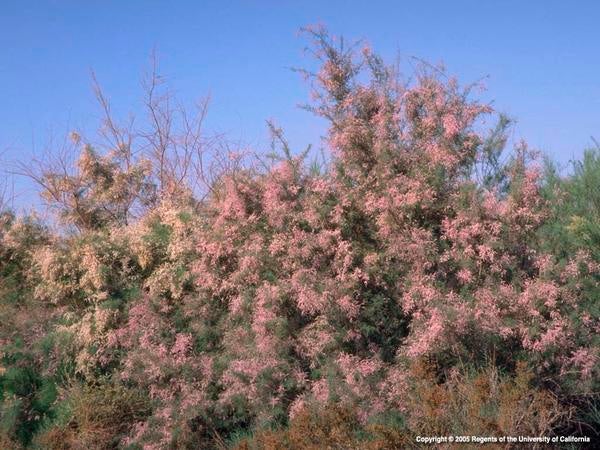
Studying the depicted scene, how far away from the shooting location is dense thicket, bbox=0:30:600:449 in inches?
316

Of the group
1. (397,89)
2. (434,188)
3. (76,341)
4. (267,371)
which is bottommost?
(267,371)

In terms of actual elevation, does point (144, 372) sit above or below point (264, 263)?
below

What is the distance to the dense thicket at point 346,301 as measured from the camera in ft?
26.3

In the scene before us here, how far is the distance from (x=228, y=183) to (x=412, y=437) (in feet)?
15.5

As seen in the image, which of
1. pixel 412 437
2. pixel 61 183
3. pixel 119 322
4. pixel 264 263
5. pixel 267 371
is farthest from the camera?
pixel 61 183

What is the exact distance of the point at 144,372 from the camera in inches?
386

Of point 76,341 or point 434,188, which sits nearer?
point 434,188

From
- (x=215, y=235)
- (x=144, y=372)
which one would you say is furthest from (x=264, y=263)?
(x=144, y=372)

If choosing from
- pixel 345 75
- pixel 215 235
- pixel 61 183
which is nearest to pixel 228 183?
pixel 215 235

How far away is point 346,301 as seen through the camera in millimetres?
8547

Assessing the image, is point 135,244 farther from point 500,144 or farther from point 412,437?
point 412,437

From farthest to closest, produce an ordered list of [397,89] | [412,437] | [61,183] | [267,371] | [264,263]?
[61,183], [397,89], [264,263], [267,371], [412,437]

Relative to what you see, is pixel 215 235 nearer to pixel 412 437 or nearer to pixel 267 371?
pixel 267 371

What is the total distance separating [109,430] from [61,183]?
6521mm
